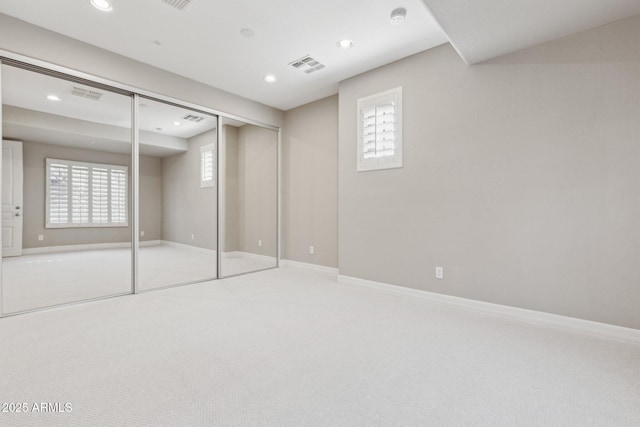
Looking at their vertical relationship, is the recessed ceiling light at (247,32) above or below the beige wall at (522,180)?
above

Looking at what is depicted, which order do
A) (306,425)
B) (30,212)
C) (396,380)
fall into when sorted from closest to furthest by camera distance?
(306,425), (396,380), (30,212)

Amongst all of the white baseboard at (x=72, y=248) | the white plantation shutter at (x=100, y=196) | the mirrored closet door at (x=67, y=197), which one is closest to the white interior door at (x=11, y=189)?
the mirrored closet door at (x=67, y=197)

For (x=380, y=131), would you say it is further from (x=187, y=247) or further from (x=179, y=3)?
(x=187, y=247)

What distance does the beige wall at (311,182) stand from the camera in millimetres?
4641

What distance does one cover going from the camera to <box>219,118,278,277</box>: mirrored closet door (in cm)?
477

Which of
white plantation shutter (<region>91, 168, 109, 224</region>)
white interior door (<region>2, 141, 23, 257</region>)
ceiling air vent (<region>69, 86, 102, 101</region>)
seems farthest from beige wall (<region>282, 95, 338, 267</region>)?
white interior door (<region>2, 141, 23, 257</region>)

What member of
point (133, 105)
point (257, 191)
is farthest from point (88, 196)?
point (257, 191)

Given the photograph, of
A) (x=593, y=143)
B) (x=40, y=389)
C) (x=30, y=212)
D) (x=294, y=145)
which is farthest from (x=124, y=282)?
(x=593, y=143)

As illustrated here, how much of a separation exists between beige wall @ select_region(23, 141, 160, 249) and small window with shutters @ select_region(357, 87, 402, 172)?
2.90m

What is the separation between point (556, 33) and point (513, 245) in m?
1.93

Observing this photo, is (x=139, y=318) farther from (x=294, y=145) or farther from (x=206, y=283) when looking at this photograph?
(x=294, y=145)

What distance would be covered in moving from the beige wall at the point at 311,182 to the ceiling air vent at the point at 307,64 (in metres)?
0.89

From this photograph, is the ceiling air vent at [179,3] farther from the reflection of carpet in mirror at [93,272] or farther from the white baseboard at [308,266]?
the white baseboard at [308,266]

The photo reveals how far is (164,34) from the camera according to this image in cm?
304
